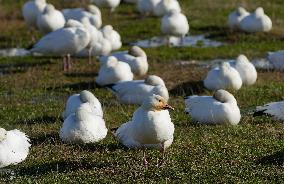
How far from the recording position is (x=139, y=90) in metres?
16.7

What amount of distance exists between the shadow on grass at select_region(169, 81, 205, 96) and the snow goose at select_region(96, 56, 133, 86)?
4.04ft

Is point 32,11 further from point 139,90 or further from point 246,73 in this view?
point 139,90

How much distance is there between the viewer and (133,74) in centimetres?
2036

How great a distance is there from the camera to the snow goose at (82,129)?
42.1ft

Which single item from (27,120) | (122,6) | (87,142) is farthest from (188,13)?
(87,142)

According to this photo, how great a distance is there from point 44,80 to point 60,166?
8252mm

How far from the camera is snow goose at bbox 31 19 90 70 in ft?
67.9

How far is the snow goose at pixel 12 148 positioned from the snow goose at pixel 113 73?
629cm

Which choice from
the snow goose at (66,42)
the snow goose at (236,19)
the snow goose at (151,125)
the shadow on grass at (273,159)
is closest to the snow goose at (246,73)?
the snow goose at (66,42)

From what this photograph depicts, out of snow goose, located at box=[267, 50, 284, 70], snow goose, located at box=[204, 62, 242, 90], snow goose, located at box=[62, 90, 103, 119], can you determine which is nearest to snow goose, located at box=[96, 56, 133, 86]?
snow goose, located at box=[204, 62, 242, 90]

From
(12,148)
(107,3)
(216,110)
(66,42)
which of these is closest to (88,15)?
(107,3)

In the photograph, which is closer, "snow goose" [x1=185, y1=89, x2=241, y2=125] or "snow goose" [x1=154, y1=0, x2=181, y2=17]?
"snow goose" [x1=185, y1=89, x2=241, y2=125]

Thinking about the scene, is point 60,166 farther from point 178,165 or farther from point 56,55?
point 56,55

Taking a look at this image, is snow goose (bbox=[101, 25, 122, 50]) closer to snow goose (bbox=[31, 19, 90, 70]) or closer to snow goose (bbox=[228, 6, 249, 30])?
snow goose (bbox=[31, 19, 90, 70])
